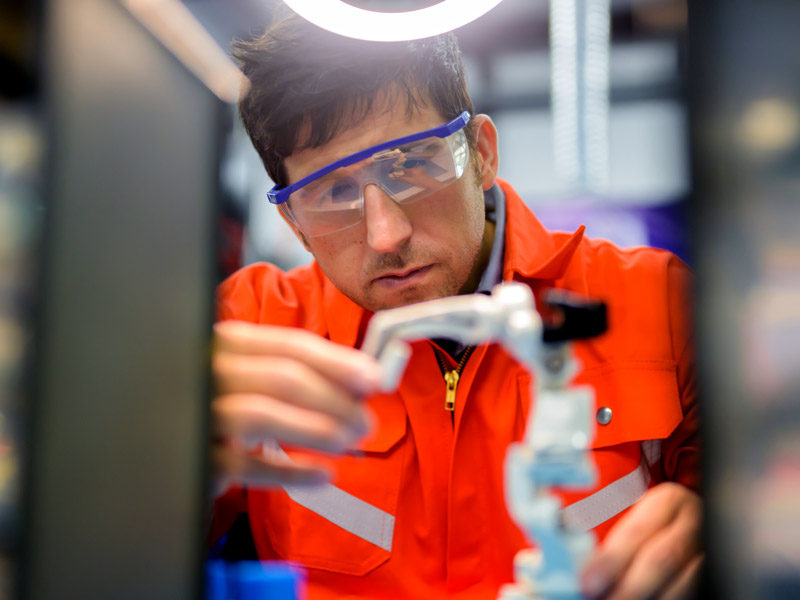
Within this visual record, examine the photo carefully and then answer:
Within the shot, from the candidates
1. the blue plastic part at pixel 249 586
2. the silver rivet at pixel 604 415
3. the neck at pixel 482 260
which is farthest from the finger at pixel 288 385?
the neck at pixel 482 260

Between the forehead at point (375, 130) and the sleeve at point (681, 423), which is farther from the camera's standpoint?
the forehead at point (375, 130)

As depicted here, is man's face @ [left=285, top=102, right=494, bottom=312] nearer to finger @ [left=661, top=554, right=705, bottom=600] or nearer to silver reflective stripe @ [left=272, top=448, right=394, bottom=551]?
silver reflective stripe @ [left=272, top=448, right=394, bottom=551]

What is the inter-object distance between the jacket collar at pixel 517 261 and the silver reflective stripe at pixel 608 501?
41 centimetres

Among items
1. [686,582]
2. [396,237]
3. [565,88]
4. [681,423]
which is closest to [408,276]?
[396,237]

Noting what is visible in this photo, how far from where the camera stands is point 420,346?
1.22 m

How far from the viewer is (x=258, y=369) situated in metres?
0.75

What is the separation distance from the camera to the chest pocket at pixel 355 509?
3.79 feet

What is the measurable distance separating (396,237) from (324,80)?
378mm

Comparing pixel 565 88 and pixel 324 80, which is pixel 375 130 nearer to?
pixel 324 80

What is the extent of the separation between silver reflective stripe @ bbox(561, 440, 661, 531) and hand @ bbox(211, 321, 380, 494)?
1.77ft

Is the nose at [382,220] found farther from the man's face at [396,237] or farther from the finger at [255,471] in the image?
the finger at [255,471]

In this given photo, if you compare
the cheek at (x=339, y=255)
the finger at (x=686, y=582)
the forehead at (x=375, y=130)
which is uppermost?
the forehead at (x=375, y=130)

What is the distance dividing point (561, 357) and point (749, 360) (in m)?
0.23

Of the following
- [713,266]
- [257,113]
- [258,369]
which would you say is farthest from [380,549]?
[257,113]
